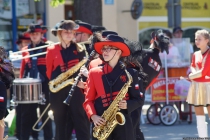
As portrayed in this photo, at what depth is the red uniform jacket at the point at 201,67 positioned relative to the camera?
1051 centimetres

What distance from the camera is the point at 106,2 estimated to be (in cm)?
1920

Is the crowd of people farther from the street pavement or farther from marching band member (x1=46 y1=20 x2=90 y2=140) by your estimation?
the street pavement

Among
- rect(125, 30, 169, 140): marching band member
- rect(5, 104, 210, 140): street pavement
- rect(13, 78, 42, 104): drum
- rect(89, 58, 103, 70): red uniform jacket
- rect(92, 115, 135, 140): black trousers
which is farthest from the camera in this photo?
rect(5, 104, 210, 140): street pavement

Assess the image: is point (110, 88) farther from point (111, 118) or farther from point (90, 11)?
point (90, 11)

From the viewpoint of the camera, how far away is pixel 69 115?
967 centimetres

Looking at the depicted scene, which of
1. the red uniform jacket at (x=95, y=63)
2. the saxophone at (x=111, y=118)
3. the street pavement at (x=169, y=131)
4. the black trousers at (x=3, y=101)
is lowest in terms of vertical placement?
the street pavement at (x=169, y=131)

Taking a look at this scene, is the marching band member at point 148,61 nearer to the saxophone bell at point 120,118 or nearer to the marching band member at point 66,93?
the marching band member at point 66,93

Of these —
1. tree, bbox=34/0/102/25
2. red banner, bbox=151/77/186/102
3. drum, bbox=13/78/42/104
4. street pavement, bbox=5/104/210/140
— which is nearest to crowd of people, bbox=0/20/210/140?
drum, bbox=13/78/42/104

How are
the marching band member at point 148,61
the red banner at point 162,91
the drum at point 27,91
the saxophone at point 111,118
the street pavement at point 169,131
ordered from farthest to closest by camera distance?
the red banner at point 162,91 → the street pavement at point 169,131 → the drum at point 27,91 → the marching band member at point 148,61 → the saxophone at point 111,118

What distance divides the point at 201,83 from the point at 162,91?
356 cm

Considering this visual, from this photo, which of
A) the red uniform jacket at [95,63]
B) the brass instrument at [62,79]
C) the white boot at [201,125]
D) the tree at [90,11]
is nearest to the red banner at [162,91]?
the tree at [90,11]

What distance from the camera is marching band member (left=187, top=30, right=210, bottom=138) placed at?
10580 mm

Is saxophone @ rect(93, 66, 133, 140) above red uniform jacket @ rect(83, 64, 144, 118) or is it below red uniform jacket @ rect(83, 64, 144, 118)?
below

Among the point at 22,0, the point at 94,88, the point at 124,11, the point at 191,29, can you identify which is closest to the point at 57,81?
the point at 94,88
